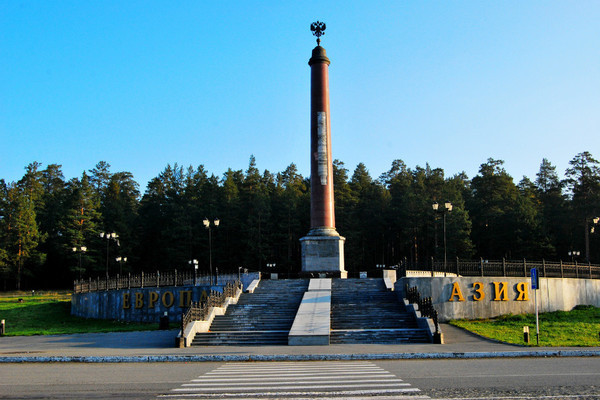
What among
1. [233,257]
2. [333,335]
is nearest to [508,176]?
[233,257]

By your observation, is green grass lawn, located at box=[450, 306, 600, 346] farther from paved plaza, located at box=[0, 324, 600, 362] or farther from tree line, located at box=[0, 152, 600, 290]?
tree line, located at box=[0, 152, 600, 290]

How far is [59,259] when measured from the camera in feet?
284

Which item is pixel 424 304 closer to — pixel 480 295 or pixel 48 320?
pixel 480 295

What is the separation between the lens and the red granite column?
38.6m

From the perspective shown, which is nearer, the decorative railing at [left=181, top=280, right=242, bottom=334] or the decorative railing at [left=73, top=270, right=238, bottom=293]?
the decorative railing at [left=181, top=280, right=242, bottom=334]

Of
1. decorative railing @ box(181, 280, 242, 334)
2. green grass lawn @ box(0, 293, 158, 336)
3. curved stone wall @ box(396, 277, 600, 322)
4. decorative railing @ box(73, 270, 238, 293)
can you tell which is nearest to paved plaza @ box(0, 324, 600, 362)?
decorative railing @ box(181, 280, 242, 334)

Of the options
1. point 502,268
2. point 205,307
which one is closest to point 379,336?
point 205,307

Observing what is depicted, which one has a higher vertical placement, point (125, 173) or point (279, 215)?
point (125, 173)

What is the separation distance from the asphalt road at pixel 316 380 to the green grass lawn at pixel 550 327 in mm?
6023

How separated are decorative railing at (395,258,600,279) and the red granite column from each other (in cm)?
669

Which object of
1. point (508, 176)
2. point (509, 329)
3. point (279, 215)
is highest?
point (508, 176)

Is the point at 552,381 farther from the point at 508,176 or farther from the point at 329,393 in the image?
the point at 508,176

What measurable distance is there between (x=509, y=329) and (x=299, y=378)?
1677cm

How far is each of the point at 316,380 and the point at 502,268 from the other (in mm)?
22978
